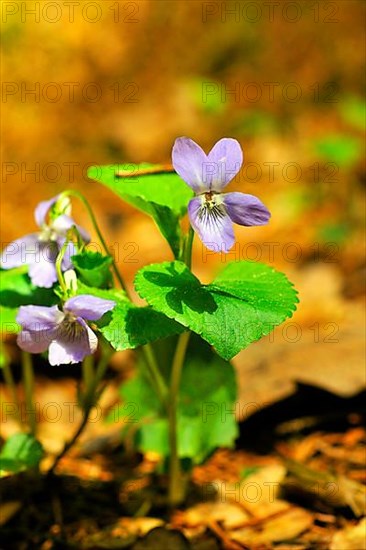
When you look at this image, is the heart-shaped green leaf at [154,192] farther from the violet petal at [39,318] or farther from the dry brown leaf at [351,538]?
the dry brown leaf at [351,538]

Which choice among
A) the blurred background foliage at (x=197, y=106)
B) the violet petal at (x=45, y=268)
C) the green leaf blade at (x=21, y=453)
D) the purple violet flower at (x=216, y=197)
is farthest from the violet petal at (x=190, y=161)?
the blurred background foliage at (x=197, y=106)

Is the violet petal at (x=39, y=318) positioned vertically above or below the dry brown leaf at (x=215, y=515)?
above

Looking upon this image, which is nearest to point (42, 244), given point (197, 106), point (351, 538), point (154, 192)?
point (154, 192)

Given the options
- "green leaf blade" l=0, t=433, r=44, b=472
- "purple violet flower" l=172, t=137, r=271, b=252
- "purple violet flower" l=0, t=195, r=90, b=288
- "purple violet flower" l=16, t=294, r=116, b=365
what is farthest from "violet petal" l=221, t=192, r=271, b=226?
"green leaf blade" l=0, t=433, r=44, b=472

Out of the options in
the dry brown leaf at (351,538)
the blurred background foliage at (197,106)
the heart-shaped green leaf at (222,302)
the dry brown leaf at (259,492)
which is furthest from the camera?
the blurred background foliage at (197,106)

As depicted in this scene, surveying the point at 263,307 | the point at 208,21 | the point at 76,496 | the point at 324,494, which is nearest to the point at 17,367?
the point at 76,496

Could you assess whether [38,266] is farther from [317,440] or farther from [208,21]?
[208,21]

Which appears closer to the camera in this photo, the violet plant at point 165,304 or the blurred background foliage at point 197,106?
the violet plant at point 165,304

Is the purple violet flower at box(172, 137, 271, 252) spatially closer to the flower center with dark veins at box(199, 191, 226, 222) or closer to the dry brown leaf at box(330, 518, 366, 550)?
the flower center with dark veins at box(199, 191, 226, 222)
